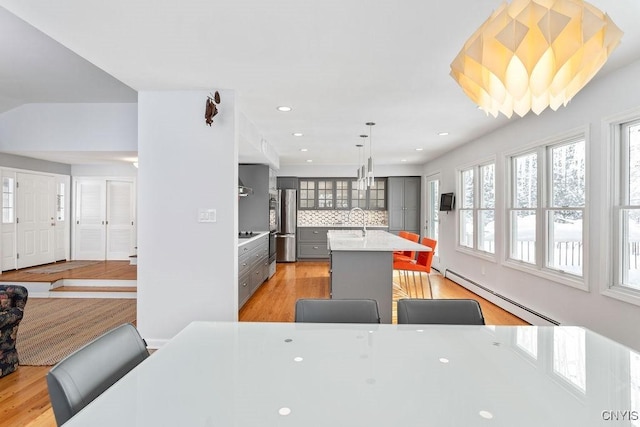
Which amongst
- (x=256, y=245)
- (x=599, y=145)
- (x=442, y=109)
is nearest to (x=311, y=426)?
(x=599, y=145)

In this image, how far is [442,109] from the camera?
3.88 metres

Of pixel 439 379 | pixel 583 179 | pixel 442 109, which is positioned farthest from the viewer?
pixel 442 109

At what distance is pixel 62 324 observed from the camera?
12.9ft

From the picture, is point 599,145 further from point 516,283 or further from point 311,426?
point 311,426

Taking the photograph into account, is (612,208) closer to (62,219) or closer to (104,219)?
(104,219)

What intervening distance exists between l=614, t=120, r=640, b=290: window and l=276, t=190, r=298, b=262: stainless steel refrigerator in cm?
632

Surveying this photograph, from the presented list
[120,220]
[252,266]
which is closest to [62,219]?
[120,220]

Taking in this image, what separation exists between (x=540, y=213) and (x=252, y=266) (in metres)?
3.72

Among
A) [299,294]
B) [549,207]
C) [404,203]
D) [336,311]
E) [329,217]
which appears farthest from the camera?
[329,217]

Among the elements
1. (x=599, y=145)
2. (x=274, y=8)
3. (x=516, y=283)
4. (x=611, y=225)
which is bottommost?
(x=516, y=283)

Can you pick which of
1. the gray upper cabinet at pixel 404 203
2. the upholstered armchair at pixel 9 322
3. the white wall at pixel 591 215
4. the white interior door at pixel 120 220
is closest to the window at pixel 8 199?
the white interior door at pixel 120 220

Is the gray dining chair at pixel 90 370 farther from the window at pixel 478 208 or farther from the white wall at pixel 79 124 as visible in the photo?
the window at pixel 478 208

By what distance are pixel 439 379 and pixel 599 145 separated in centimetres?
298

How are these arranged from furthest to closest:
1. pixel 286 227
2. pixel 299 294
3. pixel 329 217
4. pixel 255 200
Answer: pixel 329 217 < pixel 286 227 < pixel 255 200 < pixel 299 294
